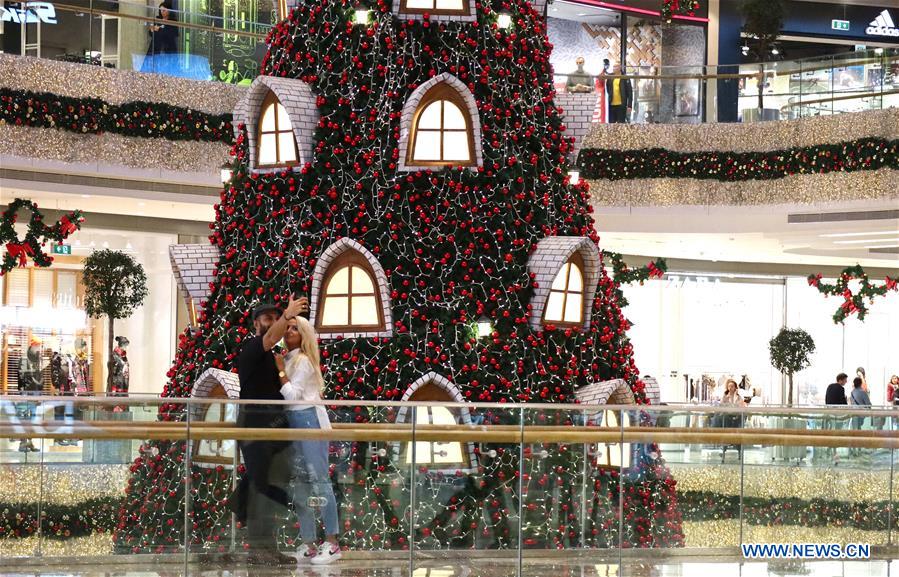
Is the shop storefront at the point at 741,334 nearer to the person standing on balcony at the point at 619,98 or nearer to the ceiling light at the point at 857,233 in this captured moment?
the ceiling light at the point at 857,233

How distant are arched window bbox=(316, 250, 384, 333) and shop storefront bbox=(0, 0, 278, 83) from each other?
8.90 meters

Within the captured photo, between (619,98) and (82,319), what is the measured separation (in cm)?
958

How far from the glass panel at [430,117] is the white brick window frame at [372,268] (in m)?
0.96

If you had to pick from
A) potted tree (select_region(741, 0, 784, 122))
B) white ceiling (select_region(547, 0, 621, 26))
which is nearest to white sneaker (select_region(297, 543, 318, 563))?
potted tree (select_region(741, 0, 784, 122))

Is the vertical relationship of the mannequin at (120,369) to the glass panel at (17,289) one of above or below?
below

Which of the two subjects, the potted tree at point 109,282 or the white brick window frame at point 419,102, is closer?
the white brick window frame at point 419,102

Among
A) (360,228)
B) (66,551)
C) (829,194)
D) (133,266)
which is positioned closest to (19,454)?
(66,551)

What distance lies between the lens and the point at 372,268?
8.95 meters

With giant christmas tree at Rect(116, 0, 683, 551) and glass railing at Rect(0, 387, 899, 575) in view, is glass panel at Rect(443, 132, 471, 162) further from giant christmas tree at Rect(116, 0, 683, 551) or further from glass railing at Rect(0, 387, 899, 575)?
glass railing at Rect(0, 387, 899, 575)

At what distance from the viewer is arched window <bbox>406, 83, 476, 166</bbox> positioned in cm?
910

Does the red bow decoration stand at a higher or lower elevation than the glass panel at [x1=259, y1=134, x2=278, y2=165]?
lower

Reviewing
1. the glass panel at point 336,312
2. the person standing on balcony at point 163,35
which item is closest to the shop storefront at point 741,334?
the person standing on balcony at point 163,35

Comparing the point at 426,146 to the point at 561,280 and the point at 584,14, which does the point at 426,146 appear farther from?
the point at 584,14

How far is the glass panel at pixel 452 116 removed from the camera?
361 inches
